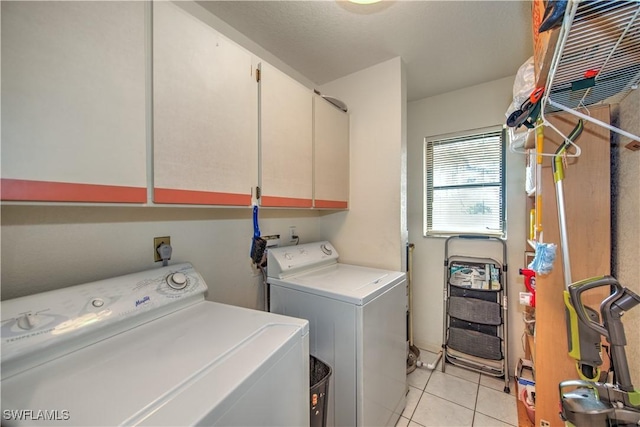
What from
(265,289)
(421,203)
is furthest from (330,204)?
(421,203)

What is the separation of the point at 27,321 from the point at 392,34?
7.60ft

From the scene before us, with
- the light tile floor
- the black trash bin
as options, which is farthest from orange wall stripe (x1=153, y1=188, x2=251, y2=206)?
the light tile floor

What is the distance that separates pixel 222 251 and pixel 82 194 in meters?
→ 0.87

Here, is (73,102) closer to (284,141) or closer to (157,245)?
(157,245)

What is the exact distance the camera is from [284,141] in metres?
1.53

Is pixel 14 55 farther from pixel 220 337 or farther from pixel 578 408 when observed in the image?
pixel 578 408

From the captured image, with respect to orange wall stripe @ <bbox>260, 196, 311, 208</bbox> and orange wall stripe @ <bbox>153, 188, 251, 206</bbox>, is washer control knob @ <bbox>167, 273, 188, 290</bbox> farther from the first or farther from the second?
orange wall stripe @ <bbox>260, 196, 311, 208</bbox>

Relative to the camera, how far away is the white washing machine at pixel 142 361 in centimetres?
60

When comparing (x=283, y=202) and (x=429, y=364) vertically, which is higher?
(x=283, y=202)

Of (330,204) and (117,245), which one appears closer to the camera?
(117,245)

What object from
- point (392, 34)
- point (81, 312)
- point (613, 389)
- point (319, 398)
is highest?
point (392, 34)

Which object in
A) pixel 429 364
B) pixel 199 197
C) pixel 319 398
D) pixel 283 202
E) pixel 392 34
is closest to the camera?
pixel 199 197

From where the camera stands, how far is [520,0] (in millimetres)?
1435

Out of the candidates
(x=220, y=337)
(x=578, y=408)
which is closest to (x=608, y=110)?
(x=578, y=408)
